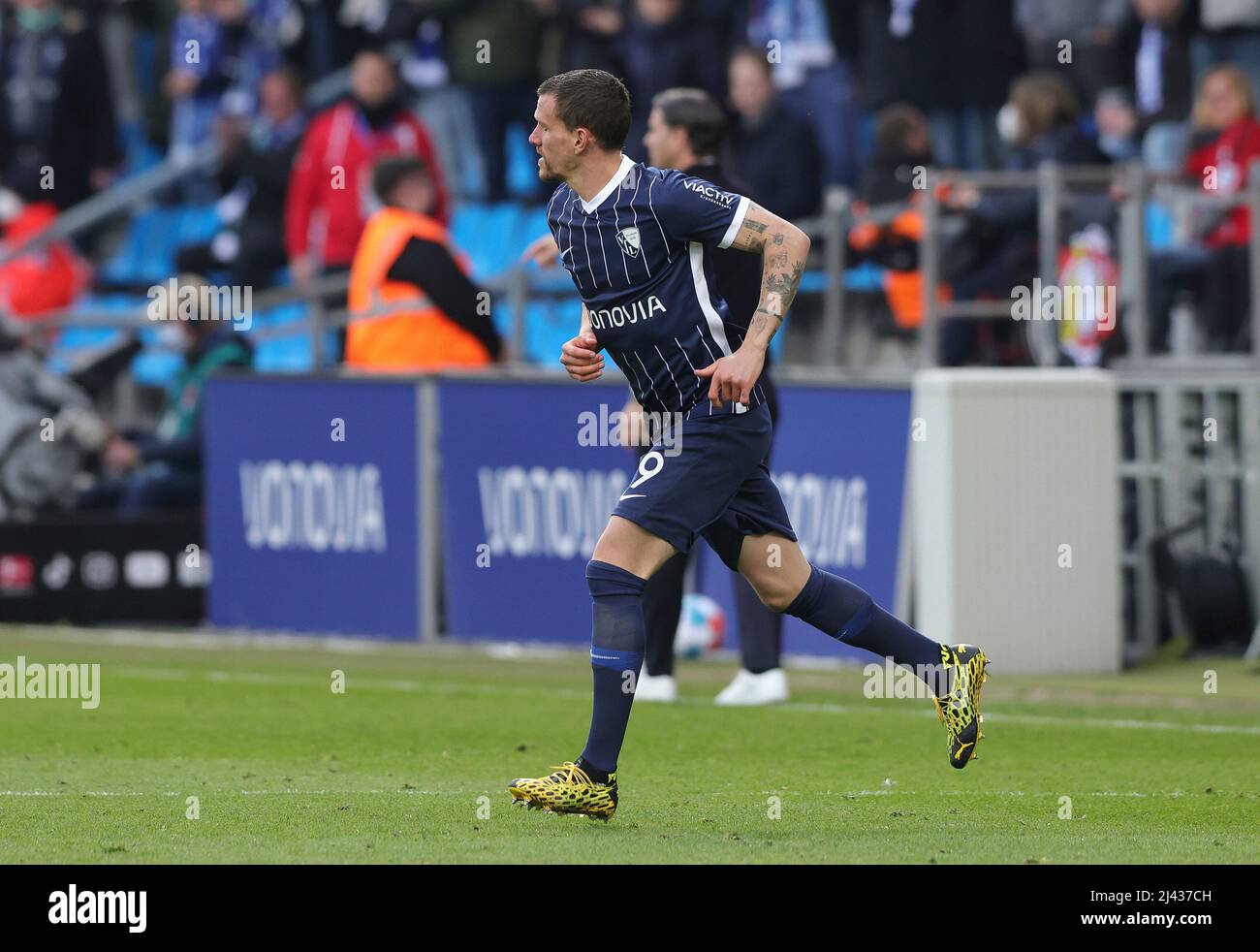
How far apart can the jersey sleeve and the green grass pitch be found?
1.73 meters

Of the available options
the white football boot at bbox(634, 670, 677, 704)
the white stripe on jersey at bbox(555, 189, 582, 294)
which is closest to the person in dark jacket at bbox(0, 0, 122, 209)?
the white football boot at bbox(634, 670, 677, 704)

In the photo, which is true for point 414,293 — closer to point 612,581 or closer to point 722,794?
point 722,794

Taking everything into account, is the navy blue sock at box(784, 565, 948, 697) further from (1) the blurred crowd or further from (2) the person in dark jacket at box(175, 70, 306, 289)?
(2) the person in dark jacket at box(175, 70, 306, 289)

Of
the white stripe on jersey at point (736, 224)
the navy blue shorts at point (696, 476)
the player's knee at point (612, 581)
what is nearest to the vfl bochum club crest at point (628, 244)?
the white stripe on jersey at point (736, 224)

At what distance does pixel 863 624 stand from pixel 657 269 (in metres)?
1.33

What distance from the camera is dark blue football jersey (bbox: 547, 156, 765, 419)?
789cm

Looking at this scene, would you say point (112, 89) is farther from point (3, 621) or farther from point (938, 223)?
point (938, 223)

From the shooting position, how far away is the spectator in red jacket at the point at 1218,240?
14.4 m

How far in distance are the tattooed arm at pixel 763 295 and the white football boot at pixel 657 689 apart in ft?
12.9

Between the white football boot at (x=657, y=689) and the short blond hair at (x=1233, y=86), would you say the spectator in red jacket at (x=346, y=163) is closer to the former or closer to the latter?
the short blond hair at (x=1233, y=86)

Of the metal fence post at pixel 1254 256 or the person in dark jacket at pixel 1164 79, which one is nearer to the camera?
the metal fence post at pixel 1254 256

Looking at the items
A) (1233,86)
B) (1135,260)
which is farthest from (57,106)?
(1135,260)
